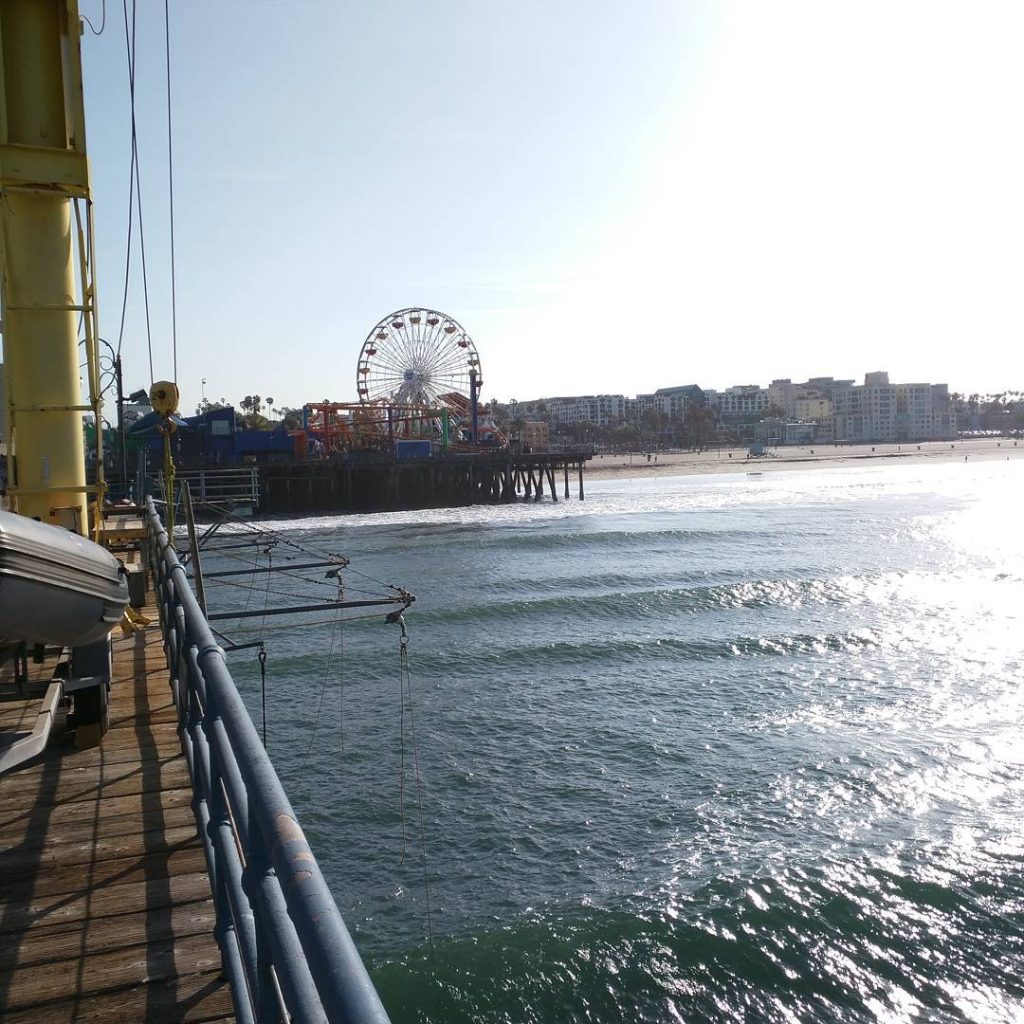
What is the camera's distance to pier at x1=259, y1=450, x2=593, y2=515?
56.2 meters

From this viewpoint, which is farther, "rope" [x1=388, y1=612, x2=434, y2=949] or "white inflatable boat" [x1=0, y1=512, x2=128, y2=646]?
"rope" [x1=388, y1=612, x2=434, y2=949]

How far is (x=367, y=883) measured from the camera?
924 cm

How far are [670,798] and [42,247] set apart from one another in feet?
28.6

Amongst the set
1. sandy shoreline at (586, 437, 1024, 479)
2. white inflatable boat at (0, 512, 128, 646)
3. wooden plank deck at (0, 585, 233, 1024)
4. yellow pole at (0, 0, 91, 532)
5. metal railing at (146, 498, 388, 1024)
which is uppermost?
yellow pole at (0, 0, 91, 532)

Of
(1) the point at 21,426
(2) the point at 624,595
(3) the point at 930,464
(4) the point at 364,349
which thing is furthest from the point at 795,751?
(3) the point at 930,464

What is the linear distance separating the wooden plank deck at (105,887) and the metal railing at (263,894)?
172 millimetres

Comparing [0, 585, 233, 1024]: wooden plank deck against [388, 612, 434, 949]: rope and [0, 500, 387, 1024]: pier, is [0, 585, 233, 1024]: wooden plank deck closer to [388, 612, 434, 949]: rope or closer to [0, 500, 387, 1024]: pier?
[0, 500, 387, 1024]: pier

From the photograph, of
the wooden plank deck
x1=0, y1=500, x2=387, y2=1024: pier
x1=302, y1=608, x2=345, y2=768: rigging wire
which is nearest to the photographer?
x1=0, y1=500, x2=387, y2=1024: pier

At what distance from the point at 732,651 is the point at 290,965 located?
18.3m

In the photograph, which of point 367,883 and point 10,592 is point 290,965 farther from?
point 367,883

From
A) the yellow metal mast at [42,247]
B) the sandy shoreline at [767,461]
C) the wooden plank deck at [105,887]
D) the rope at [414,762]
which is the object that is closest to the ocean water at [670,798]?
the rope at [414,762]

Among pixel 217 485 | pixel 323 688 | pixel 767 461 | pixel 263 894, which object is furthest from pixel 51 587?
pixel 767 461

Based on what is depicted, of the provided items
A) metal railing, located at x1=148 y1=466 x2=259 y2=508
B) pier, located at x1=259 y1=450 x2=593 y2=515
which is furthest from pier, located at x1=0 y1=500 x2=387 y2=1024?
pier, located at x1=259 y1=450 x2=593 y2=515

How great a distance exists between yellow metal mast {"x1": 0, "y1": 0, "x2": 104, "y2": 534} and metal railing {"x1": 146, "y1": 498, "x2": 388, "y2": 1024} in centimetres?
395
